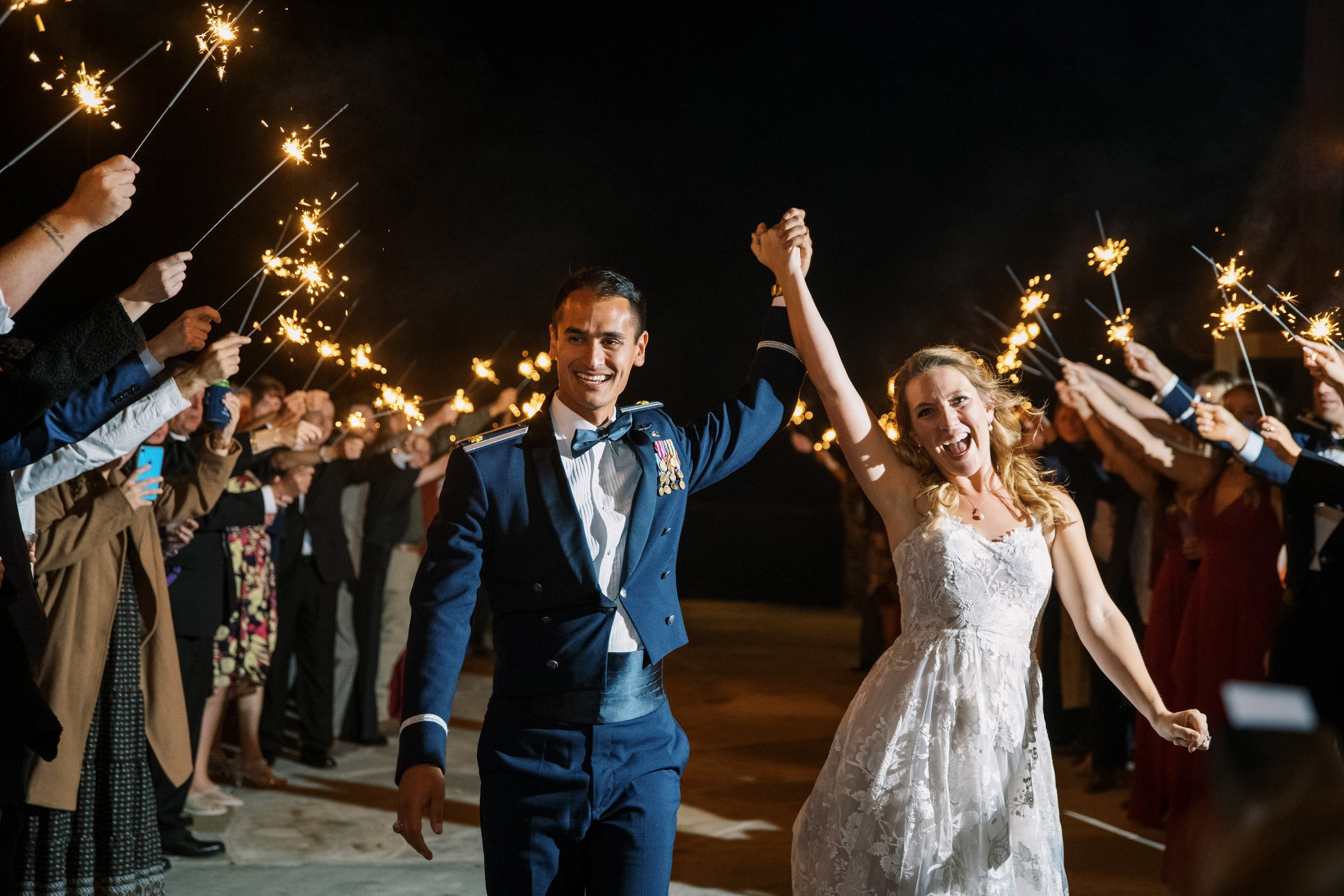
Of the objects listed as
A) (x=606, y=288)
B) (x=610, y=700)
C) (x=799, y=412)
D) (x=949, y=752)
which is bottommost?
(x=949, y=752)

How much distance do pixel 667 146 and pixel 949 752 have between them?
20.3 feet

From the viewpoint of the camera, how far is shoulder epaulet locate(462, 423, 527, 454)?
2297mm

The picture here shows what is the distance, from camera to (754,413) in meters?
2.60

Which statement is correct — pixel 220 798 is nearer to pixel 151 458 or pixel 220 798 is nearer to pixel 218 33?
pixel 151 458

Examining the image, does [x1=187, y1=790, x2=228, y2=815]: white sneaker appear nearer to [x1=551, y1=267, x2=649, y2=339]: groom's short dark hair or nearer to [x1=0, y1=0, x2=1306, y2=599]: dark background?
[x1=0, y1=0, x2=1306, y2=599]: dark background

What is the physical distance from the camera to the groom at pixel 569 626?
2119mm

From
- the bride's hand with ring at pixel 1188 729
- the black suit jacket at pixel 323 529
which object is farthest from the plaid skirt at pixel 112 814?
the bride's hand with ring at pixel 1188 729

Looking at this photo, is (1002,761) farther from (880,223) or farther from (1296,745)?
(880,223)

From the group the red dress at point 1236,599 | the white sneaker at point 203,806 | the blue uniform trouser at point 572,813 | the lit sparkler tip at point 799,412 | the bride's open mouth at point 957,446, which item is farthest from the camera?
the white sneaker at point 203,806

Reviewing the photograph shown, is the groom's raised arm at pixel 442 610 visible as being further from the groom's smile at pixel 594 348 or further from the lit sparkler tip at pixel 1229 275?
the lit sparkler tip at pixel 1229 275

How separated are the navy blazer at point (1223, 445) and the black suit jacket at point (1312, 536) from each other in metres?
0.07

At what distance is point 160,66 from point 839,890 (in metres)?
3.14

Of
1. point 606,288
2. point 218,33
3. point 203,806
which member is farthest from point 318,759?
point 606,288

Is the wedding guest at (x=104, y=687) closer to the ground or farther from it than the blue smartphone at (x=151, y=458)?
closer to the ground
